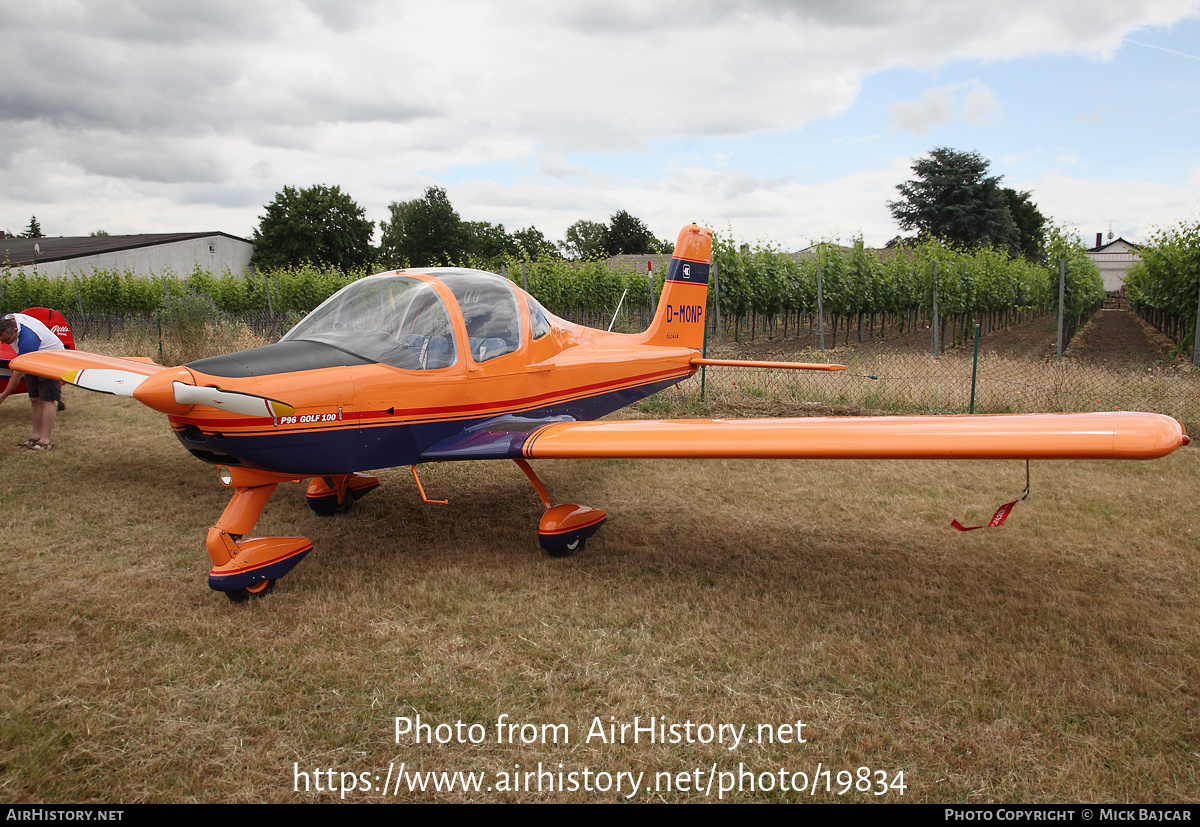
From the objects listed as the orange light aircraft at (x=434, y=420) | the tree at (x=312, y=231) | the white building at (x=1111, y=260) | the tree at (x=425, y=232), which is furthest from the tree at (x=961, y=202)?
the orange light aircraft at (x=434, y=420)

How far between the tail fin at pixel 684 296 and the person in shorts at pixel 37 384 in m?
7.12

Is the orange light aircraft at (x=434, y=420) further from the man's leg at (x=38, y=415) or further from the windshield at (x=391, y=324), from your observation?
the man's leg at (x=38, y=415)

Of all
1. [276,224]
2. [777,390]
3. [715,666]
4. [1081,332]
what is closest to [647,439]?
[715,666]

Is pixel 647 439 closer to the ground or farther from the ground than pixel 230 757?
farther from the ground

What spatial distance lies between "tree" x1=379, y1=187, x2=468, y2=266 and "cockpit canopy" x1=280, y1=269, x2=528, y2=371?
68.7 m

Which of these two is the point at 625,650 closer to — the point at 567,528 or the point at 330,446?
the point at 567,528

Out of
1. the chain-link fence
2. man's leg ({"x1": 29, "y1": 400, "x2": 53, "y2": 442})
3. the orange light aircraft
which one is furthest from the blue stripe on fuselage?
the chain-link fence

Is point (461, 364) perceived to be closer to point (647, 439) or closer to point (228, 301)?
point (647, 439)

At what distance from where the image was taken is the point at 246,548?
3.83 m

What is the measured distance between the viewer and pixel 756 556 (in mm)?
4645

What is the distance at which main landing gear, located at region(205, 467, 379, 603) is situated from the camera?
12.3 ft

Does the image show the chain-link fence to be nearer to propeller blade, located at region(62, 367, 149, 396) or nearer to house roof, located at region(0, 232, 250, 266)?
propeller blade, located at region(62, 367, 149, 396)

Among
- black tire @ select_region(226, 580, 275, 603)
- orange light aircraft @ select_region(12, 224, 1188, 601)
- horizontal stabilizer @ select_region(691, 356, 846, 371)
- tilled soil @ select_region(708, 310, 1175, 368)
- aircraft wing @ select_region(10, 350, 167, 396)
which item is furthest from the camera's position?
tilled soil @ select_region(708, 310, 1175, 368)
